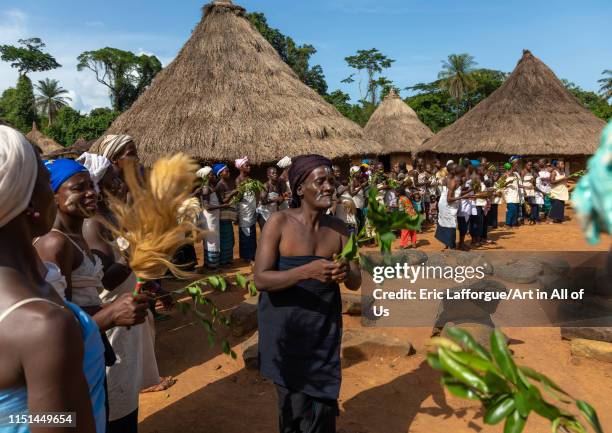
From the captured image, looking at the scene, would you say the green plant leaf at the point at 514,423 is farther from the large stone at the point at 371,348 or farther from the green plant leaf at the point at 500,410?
the large stone at the point at 371,348

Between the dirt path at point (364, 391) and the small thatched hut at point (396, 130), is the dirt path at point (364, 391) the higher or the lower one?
the lower one

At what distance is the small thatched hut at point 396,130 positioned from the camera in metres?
26.2

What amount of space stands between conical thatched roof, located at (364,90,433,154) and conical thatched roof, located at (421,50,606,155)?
13.6 feet

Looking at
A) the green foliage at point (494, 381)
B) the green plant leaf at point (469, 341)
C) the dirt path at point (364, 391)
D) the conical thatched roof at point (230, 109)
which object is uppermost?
the conical thatched roof at point (230, 109)

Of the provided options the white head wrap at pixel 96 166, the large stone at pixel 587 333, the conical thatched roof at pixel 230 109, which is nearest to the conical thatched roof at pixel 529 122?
the conical thatched roof at pixel 230 109

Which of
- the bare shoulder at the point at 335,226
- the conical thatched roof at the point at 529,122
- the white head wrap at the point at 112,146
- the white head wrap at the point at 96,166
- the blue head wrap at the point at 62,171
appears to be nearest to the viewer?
the blue head wrap at the point at 62,171

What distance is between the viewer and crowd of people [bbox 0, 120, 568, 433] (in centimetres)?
101

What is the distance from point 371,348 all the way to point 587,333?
2205mm

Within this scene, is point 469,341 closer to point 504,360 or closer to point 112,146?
point 504,360

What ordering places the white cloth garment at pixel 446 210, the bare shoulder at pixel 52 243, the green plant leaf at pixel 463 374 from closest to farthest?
the green plant leaf at pixel 463 374 < the bare shoulder at pixel 52 243 < the white cloth garment at pixel 446 210

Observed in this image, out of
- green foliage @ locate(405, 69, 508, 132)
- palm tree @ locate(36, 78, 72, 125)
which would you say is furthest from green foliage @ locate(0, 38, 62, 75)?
green foliage @ locate(405, 69, 508, 132)

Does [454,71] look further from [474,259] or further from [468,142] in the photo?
[474,259]

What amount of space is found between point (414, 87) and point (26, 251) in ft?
147

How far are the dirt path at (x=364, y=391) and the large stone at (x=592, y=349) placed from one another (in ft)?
0.20
